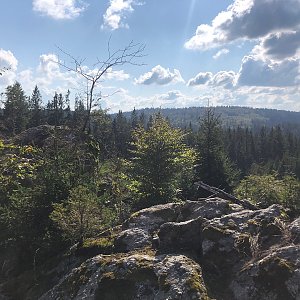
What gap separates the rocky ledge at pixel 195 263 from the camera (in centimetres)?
643

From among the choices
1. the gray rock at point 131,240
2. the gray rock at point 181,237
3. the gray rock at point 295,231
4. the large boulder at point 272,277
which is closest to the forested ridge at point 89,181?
the gray rock at point 131,240

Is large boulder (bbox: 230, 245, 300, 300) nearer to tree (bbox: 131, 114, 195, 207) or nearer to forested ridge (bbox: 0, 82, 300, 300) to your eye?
forested ridge (bbox: 0, 82, 300, 300)

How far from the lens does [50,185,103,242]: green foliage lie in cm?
899

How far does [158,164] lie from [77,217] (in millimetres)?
8380

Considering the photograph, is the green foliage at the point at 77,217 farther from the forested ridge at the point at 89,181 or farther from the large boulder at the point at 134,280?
the large boulder at the point at 134,280

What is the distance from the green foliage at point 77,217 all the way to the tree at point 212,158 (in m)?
17.1

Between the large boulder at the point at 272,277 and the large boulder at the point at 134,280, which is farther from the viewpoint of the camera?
the large boulder at the point at 134,280

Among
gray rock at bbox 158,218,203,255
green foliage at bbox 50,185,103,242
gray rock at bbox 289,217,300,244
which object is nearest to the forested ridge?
green foliage at bbox 50,185,103,242

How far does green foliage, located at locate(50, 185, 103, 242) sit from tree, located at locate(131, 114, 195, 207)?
6.76 m

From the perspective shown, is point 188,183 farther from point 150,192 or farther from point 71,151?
point 71,151

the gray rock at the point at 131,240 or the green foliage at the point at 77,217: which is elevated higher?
the green foliage at the point at 77,217

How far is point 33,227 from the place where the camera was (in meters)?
9.83

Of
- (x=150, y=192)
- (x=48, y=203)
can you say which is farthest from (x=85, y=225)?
(x=150, y=192)

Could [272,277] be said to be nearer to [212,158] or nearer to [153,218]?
[153,218]
